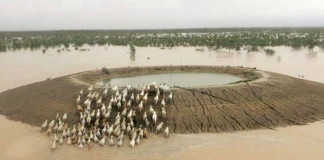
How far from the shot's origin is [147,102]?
32.5 feet

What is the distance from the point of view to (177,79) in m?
13.7

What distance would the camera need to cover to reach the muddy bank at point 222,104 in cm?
929

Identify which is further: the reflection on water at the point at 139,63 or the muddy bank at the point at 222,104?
the reflection on water at the point at 139,63

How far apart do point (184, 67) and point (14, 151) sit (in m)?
→ 9.35

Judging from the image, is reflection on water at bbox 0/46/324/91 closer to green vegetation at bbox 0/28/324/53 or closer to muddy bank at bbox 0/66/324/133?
muddy bank at bbox 0/66/324/133

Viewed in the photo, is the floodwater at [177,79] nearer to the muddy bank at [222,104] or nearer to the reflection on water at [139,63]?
the muddy bank at [222,104]

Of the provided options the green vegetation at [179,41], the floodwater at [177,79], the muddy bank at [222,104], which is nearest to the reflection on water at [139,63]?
the muddy bank at [222,104]

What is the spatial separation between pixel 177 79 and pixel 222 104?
412 centimetres

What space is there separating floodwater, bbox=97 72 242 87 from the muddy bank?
1.66 metres

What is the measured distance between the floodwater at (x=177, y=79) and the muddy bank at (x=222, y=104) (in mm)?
1665

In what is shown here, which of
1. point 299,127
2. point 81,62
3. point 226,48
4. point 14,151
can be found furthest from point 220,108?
point 226,48

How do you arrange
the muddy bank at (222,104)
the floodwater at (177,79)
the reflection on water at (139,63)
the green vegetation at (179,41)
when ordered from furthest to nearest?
the green vegetation at (179,41)
the reflection on water at (139,63)
the floodwater at (177,79)
the muddy bank at (222,104)

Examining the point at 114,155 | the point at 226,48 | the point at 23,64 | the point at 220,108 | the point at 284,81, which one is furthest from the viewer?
the point at 226,48

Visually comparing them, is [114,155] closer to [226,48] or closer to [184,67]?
[184,67]
